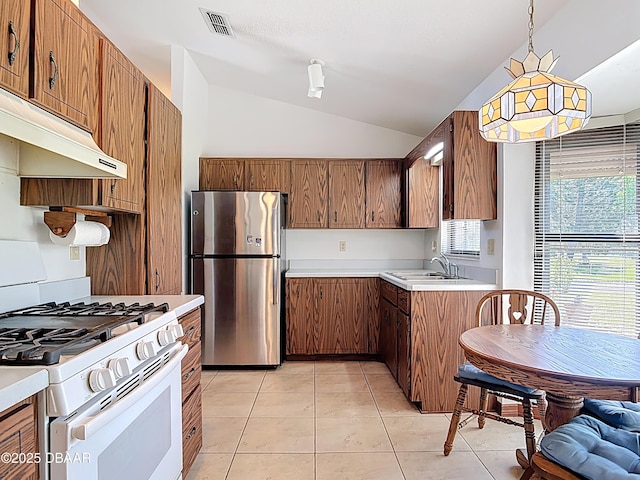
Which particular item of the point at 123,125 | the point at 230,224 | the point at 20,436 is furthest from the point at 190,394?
the point at 230,224

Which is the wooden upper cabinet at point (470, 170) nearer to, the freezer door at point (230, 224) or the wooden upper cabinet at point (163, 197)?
the freezer door at point (230, 224)

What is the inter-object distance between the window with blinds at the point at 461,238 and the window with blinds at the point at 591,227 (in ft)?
2.04

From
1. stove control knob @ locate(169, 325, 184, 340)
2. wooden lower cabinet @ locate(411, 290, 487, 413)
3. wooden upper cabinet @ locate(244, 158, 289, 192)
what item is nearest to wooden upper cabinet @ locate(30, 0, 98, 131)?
stove control knob @ locate(169, 325, 184, 340)

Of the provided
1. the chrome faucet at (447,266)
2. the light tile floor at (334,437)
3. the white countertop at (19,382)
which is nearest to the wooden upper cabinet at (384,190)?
the chrome faucet at (447,266)

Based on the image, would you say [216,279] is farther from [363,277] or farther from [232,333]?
[363,277]

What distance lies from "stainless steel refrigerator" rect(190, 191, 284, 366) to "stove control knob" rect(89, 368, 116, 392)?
2.47 m

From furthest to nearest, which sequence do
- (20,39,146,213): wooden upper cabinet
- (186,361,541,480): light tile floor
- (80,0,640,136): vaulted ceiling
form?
(80,0,640,136): vaulted ceiling < (186,361,541,480): light tile floor < (20,39,146,213): wooden upper cabinet

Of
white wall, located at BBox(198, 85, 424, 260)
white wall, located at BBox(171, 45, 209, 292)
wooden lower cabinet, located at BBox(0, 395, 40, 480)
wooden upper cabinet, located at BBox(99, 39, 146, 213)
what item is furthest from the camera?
white wall, located at BBox(198, 85, 424, 260)

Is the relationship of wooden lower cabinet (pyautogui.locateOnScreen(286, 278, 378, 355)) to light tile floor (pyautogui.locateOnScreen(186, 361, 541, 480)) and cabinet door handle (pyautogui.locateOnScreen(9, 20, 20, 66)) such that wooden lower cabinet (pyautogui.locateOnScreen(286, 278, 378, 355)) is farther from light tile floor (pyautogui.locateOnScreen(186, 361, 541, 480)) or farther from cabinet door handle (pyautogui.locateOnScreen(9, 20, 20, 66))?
cabinet door handle (pyautogui.locateOnScreen(9, 20, 20, 66))

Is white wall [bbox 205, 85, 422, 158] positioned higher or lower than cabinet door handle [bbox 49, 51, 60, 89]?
higher

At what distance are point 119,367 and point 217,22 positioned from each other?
2.62 metres

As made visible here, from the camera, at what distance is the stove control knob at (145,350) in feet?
4.45

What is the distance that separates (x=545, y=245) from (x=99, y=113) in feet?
8.98

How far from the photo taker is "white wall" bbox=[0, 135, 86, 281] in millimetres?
1688
